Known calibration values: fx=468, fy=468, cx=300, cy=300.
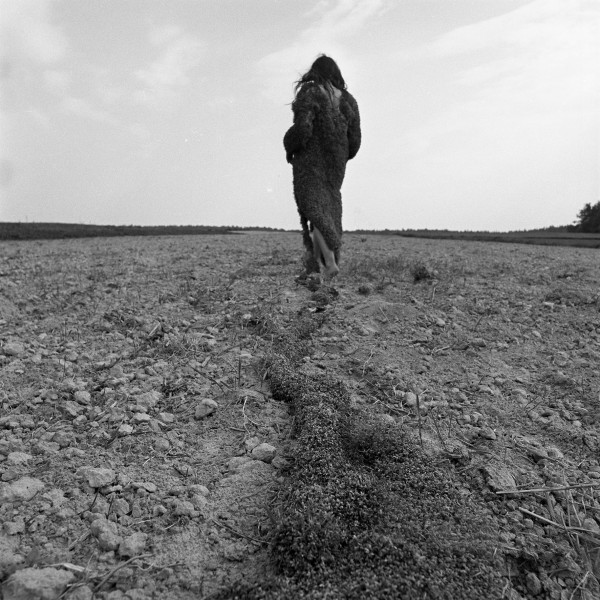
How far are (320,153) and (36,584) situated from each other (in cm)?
558

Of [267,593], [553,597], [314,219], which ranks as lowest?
[553,597]

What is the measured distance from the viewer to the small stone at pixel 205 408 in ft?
8.83

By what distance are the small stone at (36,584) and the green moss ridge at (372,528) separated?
1.82ft

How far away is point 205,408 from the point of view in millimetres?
2725

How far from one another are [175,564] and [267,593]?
38 centimetres

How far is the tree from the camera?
15.1 meters

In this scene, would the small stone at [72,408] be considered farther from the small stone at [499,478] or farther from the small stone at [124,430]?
the small stone at [499,478]

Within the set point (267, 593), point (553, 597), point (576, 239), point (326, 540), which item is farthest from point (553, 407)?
point (576, 239)

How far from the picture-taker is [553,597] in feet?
5.49

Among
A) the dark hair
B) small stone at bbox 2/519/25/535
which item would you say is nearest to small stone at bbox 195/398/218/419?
small stone at bbox 2/519/25/535

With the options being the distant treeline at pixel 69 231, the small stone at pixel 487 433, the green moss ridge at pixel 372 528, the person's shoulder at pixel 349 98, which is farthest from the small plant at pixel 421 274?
the distant treeline at pixel 69 231

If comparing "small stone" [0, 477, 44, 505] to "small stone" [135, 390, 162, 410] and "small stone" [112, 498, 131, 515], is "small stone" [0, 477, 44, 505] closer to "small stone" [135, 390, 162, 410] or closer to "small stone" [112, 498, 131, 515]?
"small stone" [112, 498, 131, 515]

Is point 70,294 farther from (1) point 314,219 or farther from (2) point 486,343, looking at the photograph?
(2) point 486,343

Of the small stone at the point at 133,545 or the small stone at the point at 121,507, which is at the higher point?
the small stone at the point at 121,507
